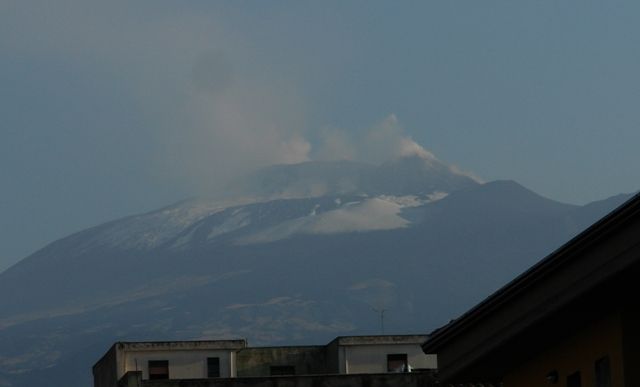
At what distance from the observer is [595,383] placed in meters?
11.0

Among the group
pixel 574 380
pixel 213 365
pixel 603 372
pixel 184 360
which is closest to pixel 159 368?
pixel 184 360

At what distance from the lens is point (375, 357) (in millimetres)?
78750

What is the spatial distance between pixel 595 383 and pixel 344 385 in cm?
4123

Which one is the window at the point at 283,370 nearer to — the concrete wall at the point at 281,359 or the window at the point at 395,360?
the concrete wall at the point at 281,359

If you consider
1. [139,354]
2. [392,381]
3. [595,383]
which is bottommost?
[595,383]

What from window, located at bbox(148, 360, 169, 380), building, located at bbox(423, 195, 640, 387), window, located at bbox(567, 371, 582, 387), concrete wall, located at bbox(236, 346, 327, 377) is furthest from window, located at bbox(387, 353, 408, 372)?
window, located at bbox(567, 371, 582, 387)

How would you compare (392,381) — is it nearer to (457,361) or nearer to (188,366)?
(188,366)

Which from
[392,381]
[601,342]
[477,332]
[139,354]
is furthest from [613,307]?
[139,354]

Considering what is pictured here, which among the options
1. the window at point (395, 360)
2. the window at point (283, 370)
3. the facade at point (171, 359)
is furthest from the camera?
the window at point (395, 360)

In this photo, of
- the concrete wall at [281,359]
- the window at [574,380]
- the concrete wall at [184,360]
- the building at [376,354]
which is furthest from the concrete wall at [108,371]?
the window at [574,380]

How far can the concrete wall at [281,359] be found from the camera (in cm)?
7506

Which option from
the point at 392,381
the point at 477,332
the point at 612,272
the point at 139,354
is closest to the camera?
the point at 612,272

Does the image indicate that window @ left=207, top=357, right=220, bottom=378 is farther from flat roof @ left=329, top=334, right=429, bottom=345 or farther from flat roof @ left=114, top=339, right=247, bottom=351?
flat roof @ left=329, top=334, right=429, bottom=345

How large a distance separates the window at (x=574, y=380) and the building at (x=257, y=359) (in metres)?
62.3
